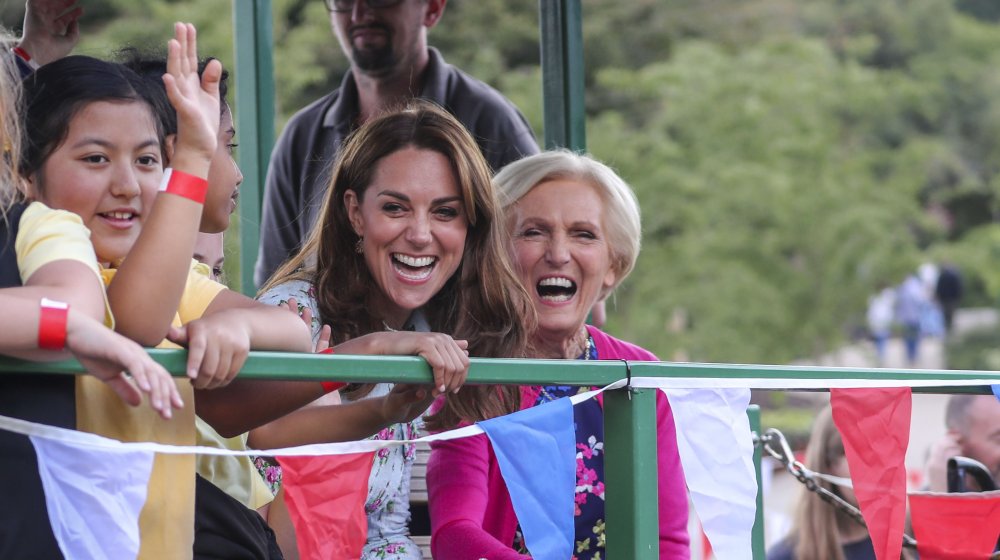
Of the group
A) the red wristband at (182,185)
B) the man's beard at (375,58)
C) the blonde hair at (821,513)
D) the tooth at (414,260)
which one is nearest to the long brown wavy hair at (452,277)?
the tooth at (414,260)

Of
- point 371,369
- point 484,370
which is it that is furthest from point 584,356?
point 371,369

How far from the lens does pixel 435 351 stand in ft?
7.93

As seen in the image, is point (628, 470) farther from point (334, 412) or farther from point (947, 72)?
point (947, 72)

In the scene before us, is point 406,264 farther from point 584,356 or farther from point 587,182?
point 587,182

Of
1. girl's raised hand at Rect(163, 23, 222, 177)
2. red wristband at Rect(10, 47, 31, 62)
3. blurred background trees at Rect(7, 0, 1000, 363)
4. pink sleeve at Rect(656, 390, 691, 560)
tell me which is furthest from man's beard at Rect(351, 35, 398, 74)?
blurred background trees at Rect(7, 0, 1000, 363)

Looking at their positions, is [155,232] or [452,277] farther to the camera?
[452,277]

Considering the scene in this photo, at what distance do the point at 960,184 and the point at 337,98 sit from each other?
19.3 m

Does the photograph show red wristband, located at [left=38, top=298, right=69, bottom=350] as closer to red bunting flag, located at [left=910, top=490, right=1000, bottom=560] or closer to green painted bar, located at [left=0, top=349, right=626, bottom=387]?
green painted bar, located at [left=0, top=349, right=626, bottom=387]

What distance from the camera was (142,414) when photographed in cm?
228

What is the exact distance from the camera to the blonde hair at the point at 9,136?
223 cm

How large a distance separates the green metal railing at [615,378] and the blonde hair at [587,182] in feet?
3.41

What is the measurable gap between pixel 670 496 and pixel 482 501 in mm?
522

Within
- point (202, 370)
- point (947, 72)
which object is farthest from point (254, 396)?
point (947, 72)

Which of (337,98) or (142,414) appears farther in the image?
(337,98)
